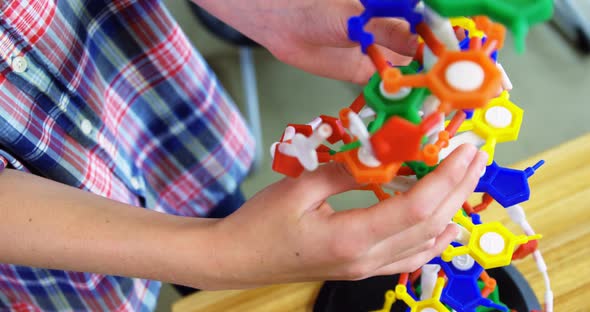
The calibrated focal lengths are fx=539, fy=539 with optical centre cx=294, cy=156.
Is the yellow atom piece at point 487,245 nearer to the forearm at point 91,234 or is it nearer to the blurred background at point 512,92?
the forearm at point 91,234

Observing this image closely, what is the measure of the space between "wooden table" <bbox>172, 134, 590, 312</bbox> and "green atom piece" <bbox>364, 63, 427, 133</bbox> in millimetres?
295

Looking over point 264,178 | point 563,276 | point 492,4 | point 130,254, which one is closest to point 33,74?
point 130,254

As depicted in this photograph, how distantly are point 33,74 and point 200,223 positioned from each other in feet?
0.71

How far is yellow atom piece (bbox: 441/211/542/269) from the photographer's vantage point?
42cm

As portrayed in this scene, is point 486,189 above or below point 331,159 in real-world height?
below

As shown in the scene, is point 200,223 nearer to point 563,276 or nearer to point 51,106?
point 51,106

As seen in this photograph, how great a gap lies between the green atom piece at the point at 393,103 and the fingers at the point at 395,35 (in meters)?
0.11

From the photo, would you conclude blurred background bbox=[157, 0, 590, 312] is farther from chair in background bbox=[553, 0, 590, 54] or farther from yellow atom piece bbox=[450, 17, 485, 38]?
yellow atom piece bbox=[450, 17, 485, 38]

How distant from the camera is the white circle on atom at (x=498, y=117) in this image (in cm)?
41

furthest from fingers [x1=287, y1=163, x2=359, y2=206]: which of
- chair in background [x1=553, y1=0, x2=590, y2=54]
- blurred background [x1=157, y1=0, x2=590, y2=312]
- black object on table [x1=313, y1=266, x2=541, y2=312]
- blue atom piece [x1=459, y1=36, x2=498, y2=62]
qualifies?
chair in background [x1=553, y1=0, x2=590, y2=54]

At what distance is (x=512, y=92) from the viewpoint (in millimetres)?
1279

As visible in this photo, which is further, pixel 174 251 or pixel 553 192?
pixel 553 192

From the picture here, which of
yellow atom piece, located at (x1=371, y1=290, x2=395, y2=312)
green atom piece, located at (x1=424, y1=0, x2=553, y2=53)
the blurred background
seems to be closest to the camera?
green atom piece, located at (x1=424, y1=0, x2=553, y2=53)

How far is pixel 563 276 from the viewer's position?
540 millimetres
